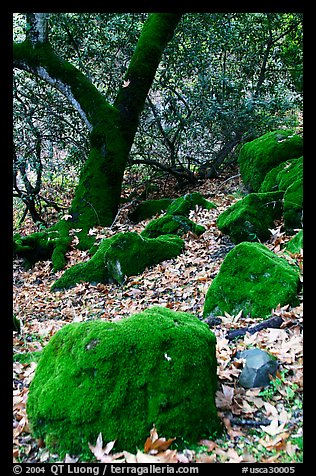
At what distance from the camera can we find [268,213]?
7602mm

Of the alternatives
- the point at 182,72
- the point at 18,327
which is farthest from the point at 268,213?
the point at 182,72

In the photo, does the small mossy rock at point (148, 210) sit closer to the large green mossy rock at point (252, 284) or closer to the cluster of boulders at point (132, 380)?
the large green mossy rock at point (252, 284)

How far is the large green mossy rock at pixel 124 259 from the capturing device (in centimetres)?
804

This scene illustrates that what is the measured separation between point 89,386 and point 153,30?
35.0 ft

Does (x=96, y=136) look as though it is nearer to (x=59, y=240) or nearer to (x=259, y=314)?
(x=59, y=240)

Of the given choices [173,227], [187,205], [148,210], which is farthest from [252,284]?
[148,210]

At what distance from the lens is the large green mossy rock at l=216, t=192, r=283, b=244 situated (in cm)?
737

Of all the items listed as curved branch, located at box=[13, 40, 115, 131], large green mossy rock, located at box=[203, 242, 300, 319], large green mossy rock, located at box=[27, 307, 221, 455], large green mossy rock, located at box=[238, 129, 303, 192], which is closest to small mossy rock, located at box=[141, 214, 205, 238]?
large green mossy rock, located at box=[238, 129, 303, 192]

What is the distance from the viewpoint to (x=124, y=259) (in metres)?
8.07

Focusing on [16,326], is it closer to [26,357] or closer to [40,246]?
[26,357]

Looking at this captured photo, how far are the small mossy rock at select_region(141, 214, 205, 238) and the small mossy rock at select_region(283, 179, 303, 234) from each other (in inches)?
81.1

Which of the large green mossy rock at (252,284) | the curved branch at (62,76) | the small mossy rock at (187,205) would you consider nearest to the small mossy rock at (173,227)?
the small mossy rock at (187,205)

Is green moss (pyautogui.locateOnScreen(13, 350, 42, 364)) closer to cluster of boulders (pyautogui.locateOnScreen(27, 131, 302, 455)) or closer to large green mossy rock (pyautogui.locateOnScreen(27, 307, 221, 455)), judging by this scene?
cluster of boulders (pyautogui.locateOnScreen(27, 131, 302, 455))

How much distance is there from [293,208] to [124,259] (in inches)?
130
